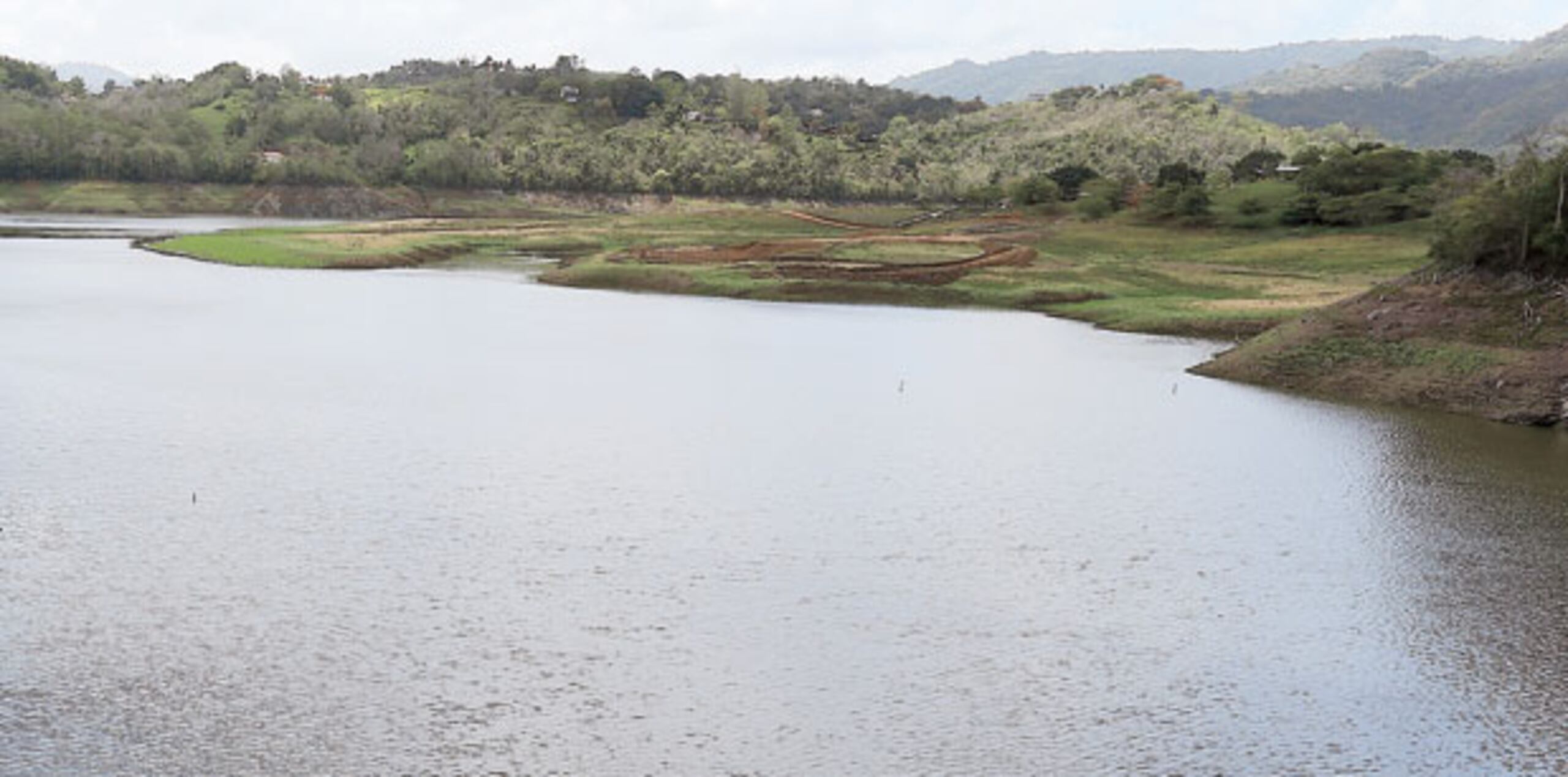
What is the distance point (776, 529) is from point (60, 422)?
23609 mm

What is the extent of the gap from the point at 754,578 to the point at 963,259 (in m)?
82.0

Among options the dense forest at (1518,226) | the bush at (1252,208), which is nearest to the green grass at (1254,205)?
the bush at (1252,208)

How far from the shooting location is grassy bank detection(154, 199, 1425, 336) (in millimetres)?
93875

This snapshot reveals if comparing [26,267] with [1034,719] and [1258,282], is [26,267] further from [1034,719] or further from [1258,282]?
[1034,719]

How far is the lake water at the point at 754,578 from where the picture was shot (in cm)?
2202

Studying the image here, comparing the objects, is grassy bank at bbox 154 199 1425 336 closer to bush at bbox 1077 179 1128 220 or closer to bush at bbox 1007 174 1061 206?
bush at bbox 1077 179 1128 220

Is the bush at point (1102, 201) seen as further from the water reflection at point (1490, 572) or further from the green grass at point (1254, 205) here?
the water reflection at point (1490, 572)

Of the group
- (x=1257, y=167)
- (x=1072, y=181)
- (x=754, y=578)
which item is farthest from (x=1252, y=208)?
(x=754, y=578)

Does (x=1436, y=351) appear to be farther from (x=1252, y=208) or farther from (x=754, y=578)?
(x=1252, y=208)

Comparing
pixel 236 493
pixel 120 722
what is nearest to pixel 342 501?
pixel 236 493

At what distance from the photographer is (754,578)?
2983 cm

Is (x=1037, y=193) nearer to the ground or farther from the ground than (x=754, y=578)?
farther from the ground

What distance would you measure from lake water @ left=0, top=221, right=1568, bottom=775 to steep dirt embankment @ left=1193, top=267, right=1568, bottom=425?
3000 millimetres

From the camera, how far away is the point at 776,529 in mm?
33812
